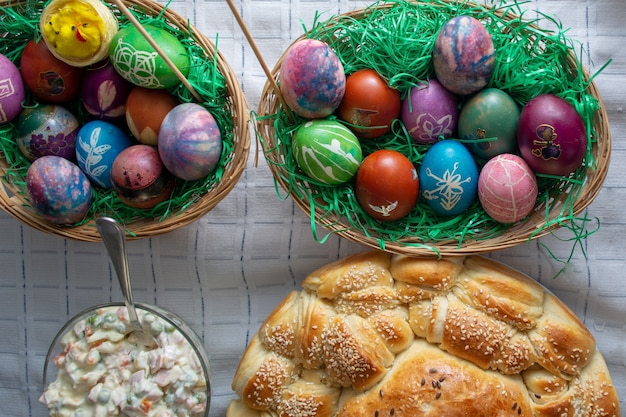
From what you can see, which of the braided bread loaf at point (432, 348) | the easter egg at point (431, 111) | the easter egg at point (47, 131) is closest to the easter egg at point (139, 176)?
the easter egg at point (47, 131)

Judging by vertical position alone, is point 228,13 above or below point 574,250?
above

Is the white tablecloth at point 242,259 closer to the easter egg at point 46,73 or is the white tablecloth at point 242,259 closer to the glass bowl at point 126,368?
the glass bowl at point 126,368

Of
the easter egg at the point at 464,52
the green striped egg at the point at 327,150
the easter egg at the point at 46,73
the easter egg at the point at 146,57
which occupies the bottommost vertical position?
the green striped egg at the point at 327,150

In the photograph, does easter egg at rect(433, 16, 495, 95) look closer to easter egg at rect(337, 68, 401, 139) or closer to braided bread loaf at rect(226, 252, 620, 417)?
easter egg at rect(337, 68, 401, 139)

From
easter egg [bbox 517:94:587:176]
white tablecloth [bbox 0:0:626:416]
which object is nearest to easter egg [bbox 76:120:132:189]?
white tablecloth [bbox 0:0:626:416]

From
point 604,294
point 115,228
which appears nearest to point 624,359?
point 604,294

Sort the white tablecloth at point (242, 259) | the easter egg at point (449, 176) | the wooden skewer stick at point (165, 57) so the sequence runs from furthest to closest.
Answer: the white tablecloth at point (242, 259) → the easter egg at point (449, 176) → the wooden skewer stick at point (165, 57)

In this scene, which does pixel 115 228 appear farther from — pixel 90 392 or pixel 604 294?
pixel 604 294
